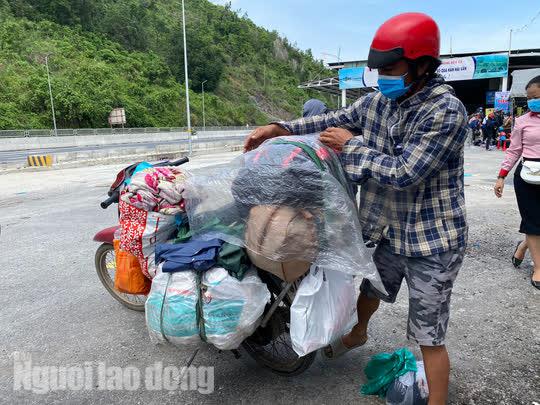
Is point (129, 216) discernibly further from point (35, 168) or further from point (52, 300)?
point (35, 168)

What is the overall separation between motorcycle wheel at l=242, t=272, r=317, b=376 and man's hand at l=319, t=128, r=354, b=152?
2.58 feet

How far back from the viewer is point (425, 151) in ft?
5.64

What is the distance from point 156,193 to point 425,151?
161cm

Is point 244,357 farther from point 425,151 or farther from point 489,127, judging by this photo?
point 489,127

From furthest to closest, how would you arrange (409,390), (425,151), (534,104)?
(534,104), (409,390), (425,151)

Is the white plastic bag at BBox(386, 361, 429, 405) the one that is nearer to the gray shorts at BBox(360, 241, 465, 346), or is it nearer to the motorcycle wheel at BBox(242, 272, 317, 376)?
the gray shorts at BBox(360, 241, 465, 346)

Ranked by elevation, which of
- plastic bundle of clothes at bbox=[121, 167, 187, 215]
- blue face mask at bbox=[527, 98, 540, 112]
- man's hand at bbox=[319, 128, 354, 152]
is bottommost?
plastic bundle of clothes at bbox=[121, 167, 187, 215]

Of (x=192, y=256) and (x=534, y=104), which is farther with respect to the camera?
(x=534, y=104)

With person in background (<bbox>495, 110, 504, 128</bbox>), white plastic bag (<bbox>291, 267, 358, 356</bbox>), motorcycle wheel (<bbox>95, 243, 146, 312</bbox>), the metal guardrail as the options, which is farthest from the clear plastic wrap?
the metal guardrail

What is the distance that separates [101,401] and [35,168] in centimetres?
1494

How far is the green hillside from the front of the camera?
3981cm

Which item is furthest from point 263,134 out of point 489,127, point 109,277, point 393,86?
point 489,127

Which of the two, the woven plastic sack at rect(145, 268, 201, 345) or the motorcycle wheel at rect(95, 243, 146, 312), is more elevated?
the woven plastic sack at rect(145, 268, 201, 345)

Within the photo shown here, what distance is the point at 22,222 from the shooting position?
21.6 feet
